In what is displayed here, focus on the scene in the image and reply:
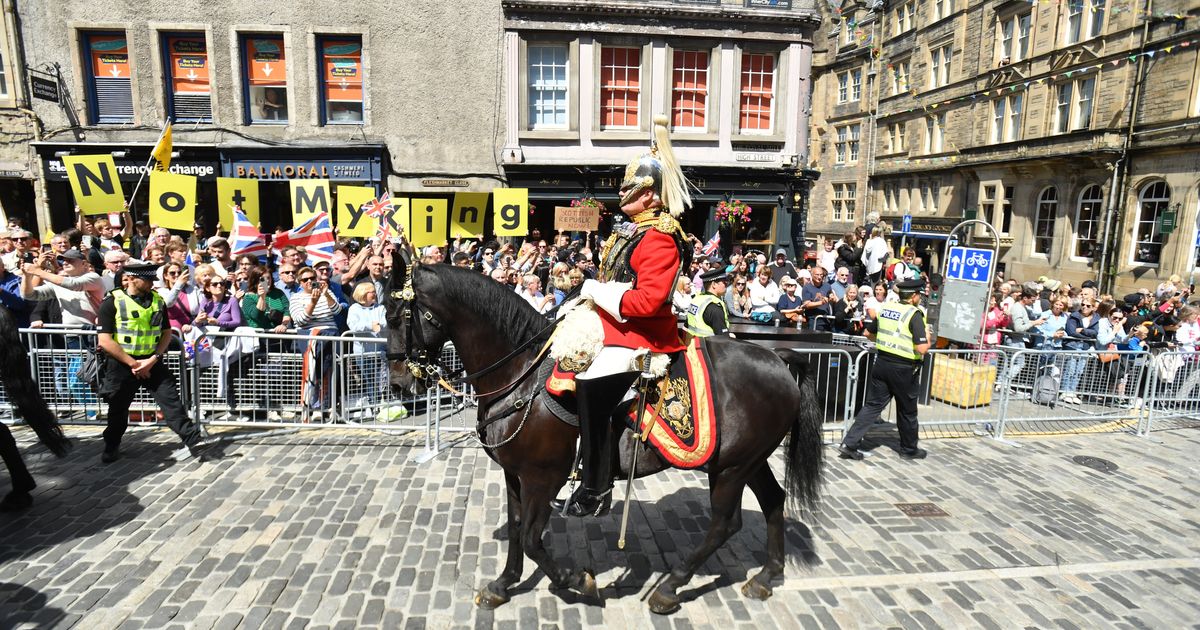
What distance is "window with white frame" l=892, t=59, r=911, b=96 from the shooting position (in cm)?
4207

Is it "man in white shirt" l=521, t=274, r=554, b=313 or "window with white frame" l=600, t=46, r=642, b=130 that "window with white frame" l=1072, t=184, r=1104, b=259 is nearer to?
"window with white frame" l=600, t=46, r=642, b=130

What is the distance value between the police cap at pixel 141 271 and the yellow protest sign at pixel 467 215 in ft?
29.3

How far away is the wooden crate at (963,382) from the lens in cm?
938

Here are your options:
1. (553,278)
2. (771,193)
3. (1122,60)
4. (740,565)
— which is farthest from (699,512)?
(1122,60)

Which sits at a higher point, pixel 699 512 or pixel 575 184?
pixel 575 184

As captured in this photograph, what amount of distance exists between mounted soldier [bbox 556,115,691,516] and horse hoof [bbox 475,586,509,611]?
0.99 metres

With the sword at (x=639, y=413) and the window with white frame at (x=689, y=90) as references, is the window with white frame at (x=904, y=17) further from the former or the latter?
the sword at (x=639, y=413)

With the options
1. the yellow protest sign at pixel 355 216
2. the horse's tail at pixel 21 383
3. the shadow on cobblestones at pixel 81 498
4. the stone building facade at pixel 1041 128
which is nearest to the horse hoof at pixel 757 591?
the shadow on cobblestones at pixel 81 498

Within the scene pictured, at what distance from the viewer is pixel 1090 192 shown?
29.2 metres

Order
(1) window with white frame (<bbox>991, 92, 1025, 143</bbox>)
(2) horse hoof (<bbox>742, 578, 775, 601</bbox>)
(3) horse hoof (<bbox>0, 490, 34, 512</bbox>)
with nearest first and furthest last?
(2) horse hoof (<bbox>742, 578, 775, 601</bbox>) → (3) horse hoof (<bbox>0, 490, 34, 512</bbox>) → (1) window with white frame (<bbox>991, 92, 1025, 143</bbox>)

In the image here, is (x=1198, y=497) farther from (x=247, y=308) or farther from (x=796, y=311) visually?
(x=247, y=308)

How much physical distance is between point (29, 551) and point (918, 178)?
153ft

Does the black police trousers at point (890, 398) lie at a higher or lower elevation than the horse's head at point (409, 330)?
lower

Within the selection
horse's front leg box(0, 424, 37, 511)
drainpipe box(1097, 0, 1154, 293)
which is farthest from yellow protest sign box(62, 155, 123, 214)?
drainpipe box(1097, 0, 1154, 293)
